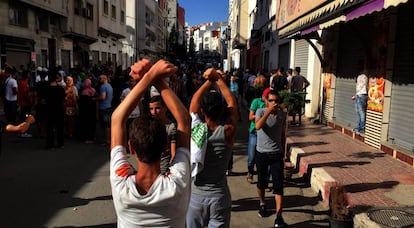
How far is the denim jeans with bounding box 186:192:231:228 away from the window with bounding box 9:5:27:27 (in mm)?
19494

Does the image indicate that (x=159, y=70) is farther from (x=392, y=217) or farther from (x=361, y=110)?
(x=361, y=110)

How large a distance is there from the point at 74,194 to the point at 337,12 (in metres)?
5.64

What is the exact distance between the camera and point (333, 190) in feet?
14.8

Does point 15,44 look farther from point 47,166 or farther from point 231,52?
point 231,52

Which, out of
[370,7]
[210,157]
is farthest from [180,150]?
[370,7]

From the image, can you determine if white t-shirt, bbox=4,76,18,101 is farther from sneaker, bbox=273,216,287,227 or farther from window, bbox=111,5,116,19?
window, bbox=111,5,116,19

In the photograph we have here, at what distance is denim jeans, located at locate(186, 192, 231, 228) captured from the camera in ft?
10.5

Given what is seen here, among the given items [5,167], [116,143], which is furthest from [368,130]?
[116,143]

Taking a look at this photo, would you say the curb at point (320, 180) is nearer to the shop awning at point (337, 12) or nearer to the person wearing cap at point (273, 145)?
the person wearing cap at point (273, 145)

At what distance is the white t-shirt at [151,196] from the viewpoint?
6.36 ft

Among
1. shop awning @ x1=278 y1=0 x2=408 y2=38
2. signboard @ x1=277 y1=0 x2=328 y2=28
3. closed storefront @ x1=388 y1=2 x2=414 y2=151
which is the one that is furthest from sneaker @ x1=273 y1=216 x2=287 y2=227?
signboard @ x1=277 y1=0 x2=328 y2=28

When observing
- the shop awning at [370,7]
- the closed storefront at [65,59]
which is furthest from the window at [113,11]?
the shop awning at [370,7]

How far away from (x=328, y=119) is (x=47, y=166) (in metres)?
8.40

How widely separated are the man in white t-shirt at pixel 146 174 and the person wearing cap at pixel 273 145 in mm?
3031
